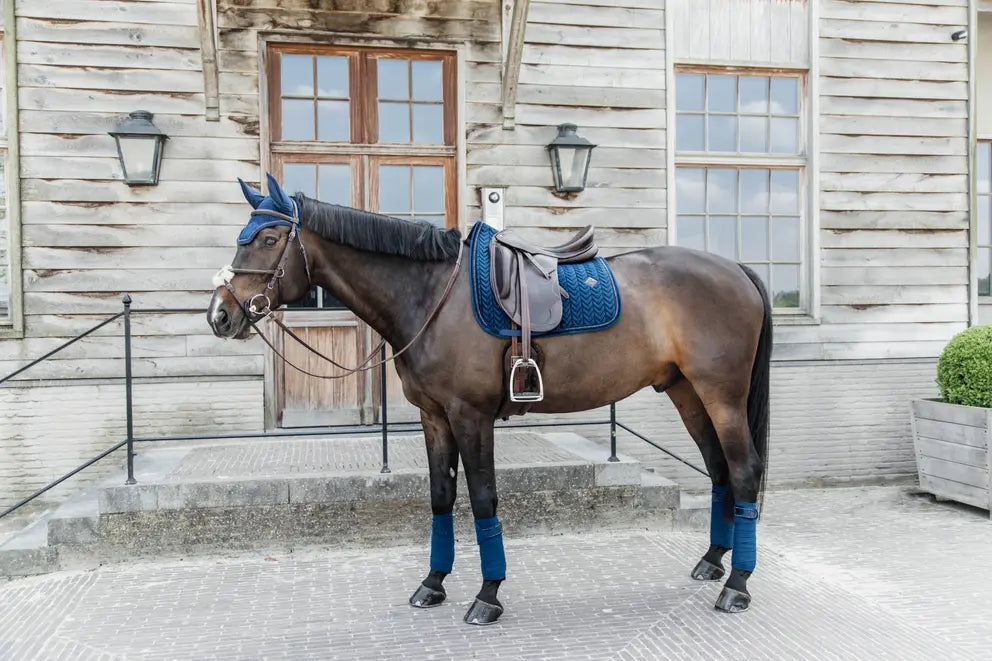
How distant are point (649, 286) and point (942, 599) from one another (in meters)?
2.11

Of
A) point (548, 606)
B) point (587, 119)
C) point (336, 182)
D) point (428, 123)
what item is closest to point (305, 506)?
point (548, 606)

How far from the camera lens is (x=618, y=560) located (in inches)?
164

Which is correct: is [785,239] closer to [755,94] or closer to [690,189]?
[690,189]

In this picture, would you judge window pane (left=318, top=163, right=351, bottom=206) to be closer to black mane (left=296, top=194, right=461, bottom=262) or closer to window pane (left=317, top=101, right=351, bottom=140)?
window pane (left=317, top=101, right=351, bottom=140)

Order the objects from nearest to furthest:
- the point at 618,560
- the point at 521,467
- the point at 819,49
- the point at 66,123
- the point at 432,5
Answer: the point at 618,560 → the point at 521,467 → the point at 66,123 → the point at 432,5 → the point at 819,49

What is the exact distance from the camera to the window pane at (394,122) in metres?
5.91

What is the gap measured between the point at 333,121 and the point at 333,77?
13.3 inches

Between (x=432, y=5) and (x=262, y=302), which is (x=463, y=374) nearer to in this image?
(x=262, y=302)

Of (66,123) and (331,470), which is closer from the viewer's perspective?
(331,470)

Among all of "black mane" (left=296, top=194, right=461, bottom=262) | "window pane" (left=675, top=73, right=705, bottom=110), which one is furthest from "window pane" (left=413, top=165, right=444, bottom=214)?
"black mane" (left=296, top=194, right=461, bottom=262)

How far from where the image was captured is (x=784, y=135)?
6441 mm

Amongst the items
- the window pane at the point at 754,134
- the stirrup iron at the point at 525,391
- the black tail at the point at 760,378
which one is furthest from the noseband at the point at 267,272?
the window pane at the point at 754,134

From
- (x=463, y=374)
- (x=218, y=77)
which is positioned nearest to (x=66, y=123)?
(x=218, y=77)

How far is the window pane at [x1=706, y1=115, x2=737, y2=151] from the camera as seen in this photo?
20.7 ft
